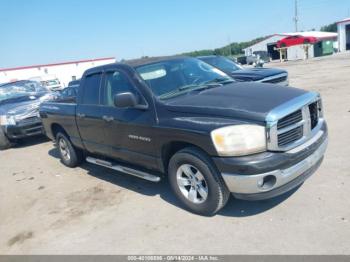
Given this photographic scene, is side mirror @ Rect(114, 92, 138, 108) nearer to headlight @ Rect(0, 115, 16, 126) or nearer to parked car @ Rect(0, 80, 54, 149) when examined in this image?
parked car @ Rect(0, 80, 54, 149)

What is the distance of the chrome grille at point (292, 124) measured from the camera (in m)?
3.38

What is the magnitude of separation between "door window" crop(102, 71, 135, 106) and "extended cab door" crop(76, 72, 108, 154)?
199 millimetres

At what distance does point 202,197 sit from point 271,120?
1.25 meters

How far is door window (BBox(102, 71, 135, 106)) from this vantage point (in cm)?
464

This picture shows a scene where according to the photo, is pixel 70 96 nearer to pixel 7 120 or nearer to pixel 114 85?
pixel 7 120

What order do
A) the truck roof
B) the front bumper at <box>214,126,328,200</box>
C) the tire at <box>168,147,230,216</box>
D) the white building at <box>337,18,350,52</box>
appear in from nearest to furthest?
the front bumper at <box>214,126,328,200</box> < the tire at <box>168,147,230,216</box> < the truck roof < the white building at <box>337,18,350,52</box>

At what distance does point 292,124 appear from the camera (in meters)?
3.61

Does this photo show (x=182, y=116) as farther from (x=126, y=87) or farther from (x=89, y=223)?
(x=89, y=223)

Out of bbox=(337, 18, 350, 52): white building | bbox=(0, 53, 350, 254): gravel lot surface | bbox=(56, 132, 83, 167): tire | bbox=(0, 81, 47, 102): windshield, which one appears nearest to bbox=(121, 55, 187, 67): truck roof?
bbox=(0, 53, 350, 254): gravel lot surface

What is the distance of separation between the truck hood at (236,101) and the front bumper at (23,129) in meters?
6.33

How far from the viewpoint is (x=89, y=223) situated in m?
4.32

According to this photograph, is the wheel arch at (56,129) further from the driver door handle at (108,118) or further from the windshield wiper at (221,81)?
the windshield wiper at (221,81)

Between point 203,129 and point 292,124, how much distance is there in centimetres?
98

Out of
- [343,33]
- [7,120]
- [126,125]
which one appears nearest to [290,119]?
[126,125]
